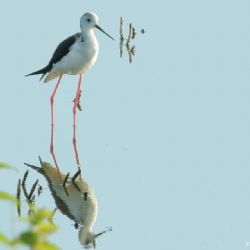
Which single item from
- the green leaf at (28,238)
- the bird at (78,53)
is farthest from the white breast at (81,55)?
the green leaf at (28,238)

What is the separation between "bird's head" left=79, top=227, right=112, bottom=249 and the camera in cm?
550

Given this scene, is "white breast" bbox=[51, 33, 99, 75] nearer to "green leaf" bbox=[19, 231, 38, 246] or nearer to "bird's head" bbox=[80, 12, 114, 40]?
"bird's head" bbox=[80, 12, 114, 40]

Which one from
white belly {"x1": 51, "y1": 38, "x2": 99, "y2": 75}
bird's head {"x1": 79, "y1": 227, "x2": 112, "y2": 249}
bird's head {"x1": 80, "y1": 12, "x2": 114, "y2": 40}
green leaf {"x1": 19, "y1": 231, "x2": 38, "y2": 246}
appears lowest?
bird's head {"x1": 79, "y1": 227, "x2": 112, "y2": 249}

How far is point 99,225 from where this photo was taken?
5957 mm

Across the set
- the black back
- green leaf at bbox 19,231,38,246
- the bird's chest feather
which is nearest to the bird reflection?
the bird's chest feather

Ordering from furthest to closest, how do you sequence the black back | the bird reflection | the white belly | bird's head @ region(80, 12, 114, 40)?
bird's head @ region(80, 12, 114, 40) → the black back → the white belly → the bird reflection

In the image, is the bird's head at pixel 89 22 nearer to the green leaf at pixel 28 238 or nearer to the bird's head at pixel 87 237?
the bird's head at pixel 87 237

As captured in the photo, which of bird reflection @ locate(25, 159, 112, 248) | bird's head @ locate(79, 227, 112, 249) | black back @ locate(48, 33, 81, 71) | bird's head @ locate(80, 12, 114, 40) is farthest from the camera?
bird's head @ locate(80, 12, 114, 40)

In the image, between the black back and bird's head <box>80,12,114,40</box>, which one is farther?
bird's head <box>80,12,114,40</box>

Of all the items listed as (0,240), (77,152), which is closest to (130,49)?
(77,152)

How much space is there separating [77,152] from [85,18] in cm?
184

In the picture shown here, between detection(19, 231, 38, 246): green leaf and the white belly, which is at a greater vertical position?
the white belly

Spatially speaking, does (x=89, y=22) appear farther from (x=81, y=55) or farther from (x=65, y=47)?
(x=81, y=55)

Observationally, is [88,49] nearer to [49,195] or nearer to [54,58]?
[54,58]
